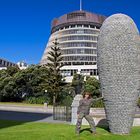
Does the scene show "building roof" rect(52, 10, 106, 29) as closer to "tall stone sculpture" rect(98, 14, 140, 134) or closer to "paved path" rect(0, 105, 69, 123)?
"paved path" rect(0, 105, 69, 123)

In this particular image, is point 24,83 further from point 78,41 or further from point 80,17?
point 80,17

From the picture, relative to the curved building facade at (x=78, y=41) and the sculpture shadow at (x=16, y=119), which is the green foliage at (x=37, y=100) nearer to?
the sculpture shadow at (x=16, y=119)

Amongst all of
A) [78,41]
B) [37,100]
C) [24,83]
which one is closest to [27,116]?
[37,100]

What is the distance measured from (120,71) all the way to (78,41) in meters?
102

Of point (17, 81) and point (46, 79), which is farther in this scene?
point (17, 81)

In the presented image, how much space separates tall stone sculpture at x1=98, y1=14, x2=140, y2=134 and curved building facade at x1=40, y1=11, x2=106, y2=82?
8917cm

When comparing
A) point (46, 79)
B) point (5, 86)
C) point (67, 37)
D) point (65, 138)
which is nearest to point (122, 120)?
point (65, 138)

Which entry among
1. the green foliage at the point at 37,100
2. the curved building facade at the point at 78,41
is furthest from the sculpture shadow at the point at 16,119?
the curved building facade at the point at 78,41

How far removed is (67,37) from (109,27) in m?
105

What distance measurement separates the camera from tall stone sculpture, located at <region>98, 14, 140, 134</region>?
1112cm

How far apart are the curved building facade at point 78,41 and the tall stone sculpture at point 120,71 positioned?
8917cm

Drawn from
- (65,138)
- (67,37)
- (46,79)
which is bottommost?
(65,138)

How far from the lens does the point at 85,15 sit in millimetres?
124625

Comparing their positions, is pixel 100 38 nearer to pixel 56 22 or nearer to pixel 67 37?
pixel 67 37
